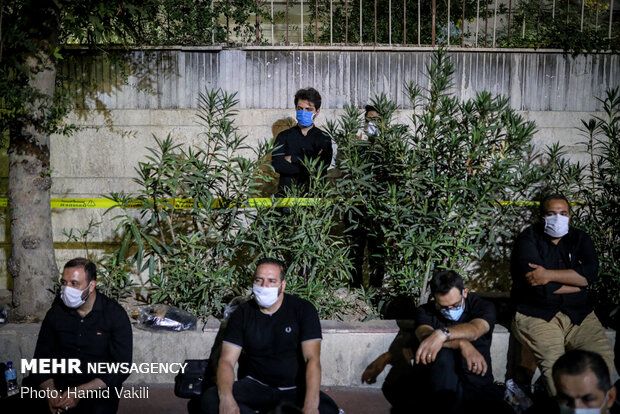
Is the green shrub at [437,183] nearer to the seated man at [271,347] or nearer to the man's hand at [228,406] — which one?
the seated man at [271,347]

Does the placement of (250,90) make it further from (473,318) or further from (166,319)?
(473,318)

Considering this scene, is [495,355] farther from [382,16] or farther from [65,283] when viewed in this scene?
[382,16]

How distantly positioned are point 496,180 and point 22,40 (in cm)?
425

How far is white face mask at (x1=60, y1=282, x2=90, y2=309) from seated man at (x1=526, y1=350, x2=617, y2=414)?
3057 mm

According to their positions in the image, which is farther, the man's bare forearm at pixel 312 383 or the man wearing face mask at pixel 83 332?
the man wearing face mask at pixel 83 332

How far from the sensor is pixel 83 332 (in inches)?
153

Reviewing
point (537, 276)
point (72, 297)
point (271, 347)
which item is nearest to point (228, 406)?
point (271, 347)

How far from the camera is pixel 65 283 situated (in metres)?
3.82

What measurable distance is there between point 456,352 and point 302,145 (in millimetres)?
2881

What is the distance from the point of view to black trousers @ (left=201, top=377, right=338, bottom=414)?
3.69 meters

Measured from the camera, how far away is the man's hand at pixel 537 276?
4.29 m

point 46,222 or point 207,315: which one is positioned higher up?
point 46,222

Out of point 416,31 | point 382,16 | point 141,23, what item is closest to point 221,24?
point 141,23
